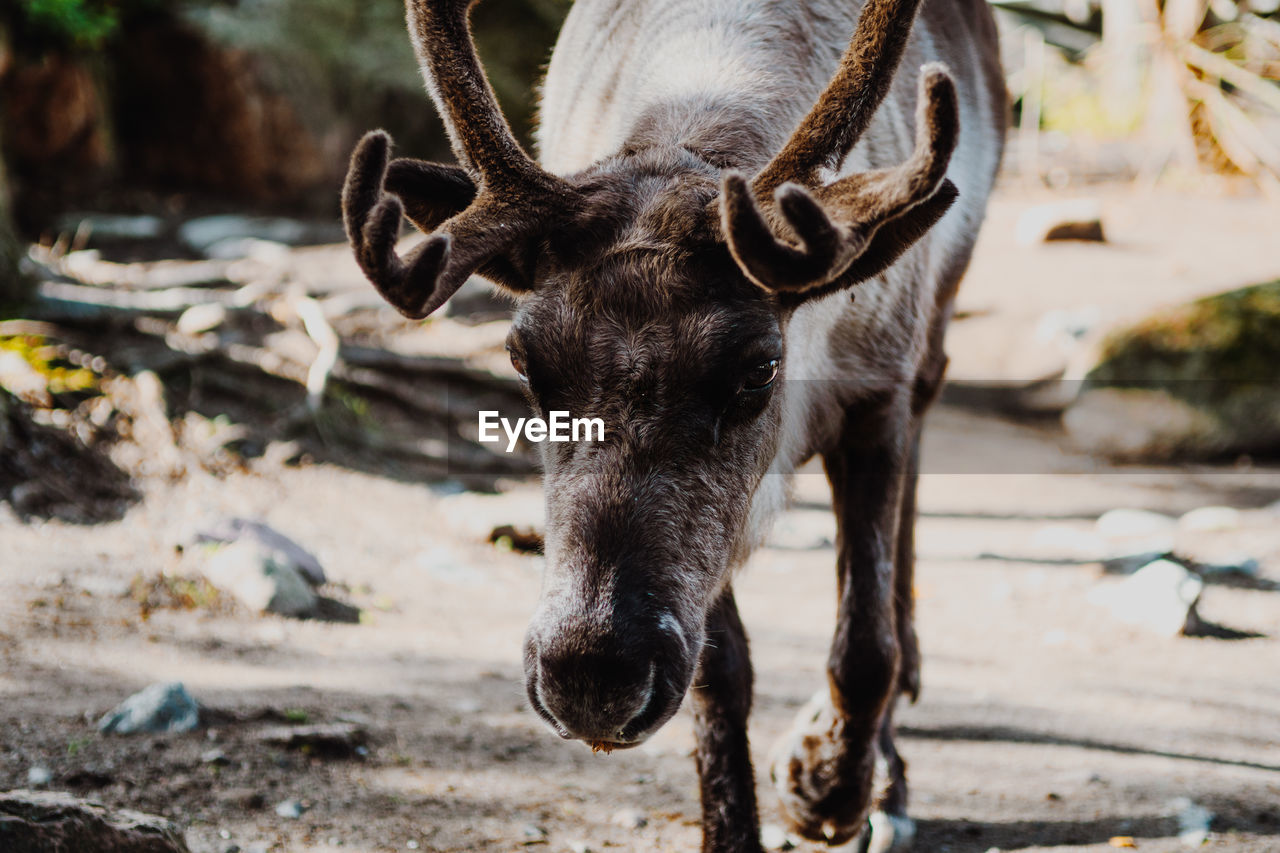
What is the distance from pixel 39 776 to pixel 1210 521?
6.67 metres

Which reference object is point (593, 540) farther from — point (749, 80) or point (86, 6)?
point (86, 6)

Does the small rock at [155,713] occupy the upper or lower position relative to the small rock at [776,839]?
upper

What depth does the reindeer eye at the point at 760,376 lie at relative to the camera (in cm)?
254

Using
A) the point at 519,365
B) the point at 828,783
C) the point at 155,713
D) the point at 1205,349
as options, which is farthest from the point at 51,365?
the point at 1205,349

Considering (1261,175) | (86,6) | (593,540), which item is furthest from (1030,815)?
(1261,175)

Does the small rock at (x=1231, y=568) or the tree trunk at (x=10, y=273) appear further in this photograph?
the tree trunk at (x=10, y=273)

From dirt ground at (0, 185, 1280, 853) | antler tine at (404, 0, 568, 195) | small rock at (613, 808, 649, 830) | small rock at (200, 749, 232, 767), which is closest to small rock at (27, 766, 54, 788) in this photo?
dirt ground at (0, 185, 1280, 853)

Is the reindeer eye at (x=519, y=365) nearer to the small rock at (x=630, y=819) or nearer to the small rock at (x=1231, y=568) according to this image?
the small rock at (x=630, y=819)

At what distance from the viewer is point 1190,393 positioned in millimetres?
9234

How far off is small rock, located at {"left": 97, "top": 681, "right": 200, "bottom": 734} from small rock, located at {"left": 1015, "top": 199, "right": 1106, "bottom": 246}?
1263cm

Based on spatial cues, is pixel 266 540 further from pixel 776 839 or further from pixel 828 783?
pixel 828 783

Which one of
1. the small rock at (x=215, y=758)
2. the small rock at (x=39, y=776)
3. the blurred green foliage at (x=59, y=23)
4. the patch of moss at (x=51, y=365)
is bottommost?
the small rock at (x=215, y=758)

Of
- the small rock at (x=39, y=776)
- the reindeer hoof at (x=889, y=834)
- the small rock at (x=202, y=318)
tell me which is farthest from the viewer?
the small rock at (x=202, y=318)

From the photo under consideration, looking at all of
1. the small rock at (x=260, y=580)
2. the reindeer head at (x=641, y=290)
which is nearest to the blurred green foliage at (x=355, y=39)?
the small rock at (x=260, y=580)
